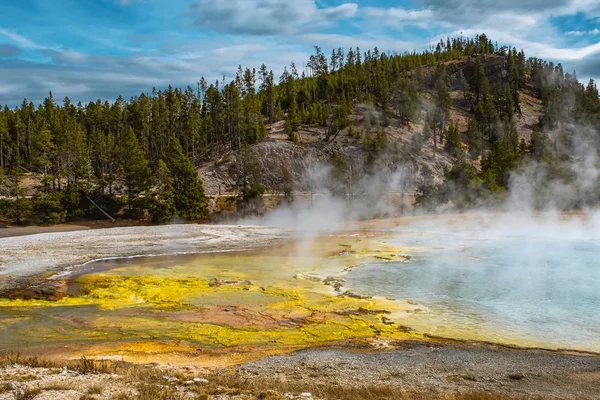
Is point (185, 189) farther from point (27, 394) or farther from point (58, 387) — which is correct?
point (27, 394)

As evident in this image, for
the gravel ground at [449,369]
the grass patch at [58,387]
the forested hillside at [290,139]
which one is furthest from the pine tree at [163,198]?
the grass patch at [58,387]

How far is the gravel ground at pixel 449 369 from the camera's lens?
11828 millimetres

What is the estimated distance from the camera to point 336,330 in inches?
680

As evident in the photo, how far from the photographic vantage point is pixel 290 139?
3265 inches

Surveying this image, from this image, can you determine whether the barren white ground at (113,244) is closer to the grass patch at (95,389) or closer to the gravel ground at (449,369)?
the grass patch at (95,389)

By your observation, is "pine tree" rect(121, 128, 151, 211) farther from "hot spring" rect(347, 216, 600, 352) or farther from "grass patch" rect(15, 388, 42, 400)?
"grass patch" rect(15, 388, 42, 400)

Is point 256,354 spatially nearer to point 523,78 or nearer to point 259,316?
point 259,316

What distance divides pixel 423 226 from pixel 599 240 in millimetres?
16504

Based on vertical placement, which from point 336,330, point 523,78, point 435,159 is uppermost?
point 523,78

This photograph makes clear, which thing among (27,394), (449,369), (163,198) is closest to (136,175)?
(163,198)

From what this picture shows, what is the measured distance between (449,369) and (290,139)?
71.6 meters

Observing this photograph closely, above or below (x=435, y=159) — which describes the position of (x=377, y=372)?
below

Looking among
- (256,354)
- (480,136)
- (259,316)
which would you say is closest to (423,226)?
(259,316)

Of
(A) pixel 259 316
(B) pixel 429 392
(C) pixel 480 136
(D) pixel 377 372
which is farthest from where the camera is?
(C) pixel 480 136
